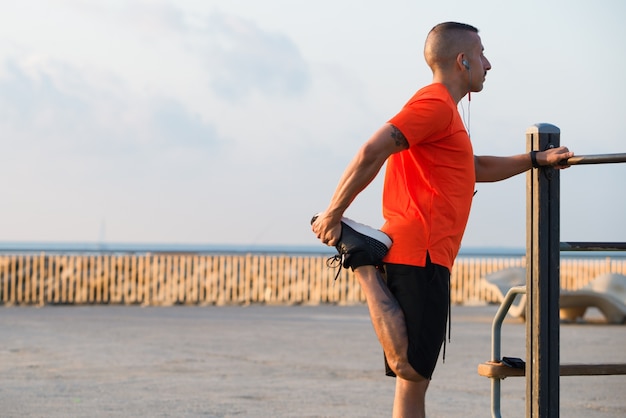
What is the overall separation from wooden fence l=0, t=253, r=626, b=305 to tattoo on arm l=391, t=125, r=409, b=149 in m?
17.5

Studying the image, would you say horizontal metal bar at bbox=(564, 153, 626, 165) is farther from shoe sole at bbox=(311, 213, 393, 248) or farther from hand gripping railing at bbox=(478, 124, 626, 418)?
shoe sole at bbox=(311, 213, 393, 248)

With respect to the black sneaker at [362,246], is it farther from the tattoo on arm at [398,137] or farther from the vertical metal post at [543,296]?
the vertical metal post at [543,296]

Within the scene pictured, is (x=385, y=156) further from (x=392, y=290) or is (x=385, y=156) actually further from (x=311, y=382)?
(x=311, y=382)

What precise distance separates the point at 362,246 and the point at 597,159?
0.87 m

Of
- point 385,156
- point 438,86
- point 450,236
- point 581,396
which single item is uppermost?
point 438,86

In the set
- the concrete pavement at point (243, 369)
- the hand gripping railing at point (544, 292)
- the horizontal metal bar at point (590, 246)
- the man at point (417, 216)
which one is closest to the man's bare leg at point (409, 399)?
the man at point (417, 216)

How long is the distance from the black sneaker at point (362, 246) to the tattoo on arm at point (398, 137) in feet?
1.09

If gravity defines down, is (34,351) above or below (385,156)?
below

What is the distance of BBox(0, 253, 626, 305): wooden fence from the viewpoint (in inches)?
831

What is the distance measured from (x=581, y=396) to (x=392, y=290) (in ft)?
15.4

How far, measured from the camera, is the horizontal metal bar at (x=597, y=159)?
154 inches

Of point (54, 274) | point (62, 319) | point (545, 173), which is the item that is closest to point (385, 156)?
point (545, 173)

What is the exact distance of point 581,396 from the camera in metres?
8.38

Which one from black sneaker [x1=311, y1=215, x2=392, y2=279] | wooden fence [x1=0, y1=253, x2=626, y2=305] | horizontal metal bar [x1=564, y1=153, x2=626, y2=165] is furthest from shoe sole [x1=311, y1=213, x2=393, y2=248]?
wooden fence [x1=0, y1=253, x2=626, y2=305]
